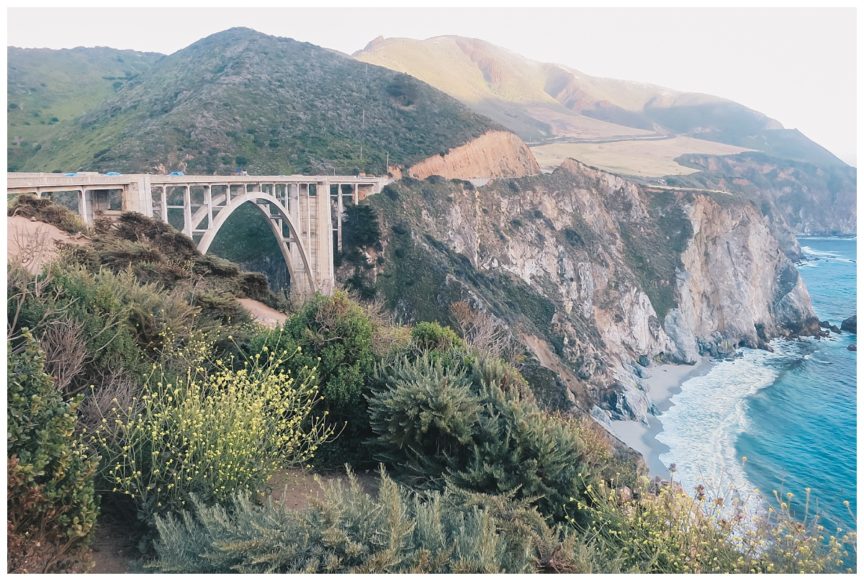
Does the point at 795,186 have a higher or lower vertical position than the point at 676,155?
lower

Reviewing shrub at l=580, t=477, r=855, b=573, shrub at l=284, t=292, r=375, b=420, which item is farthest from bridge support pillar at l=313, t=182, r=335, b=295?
shrub at l=580, t=477, r=855, b=573

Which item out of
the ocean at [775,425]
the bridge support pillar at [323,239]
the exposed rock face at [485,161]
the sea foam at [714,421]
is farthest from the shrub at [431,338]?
the exposed rock face at [485,161]

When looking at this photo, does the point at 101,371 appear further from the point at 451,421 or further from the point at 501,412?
the point at 501,412

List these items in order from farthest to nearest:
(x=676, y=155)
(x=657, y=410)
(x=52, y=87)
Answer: (x=676, y=155) < (x=52, y=87) < (x=657, y=410)

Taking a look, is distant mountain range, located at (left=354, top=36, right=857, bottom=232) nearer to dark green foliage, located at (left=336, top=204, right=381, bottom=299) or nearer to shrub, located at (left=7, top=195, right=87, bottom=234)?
dark green foliage, located at (left=336, top=204, right=381, bottom=299)

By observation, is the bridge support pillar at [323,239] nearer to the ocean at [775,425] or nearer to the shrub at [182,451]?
the ocean at [775,425]

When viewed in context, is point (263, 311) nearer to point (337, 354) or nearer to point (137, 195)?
point (137, 195)

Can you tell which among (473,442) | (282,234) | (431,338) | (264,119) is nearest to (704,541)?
(473,442)
